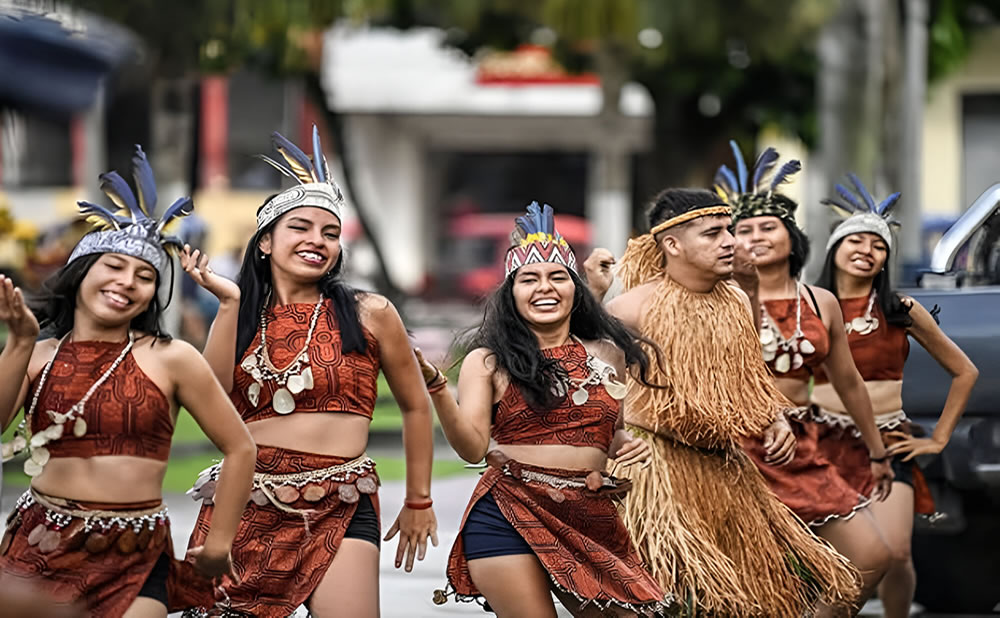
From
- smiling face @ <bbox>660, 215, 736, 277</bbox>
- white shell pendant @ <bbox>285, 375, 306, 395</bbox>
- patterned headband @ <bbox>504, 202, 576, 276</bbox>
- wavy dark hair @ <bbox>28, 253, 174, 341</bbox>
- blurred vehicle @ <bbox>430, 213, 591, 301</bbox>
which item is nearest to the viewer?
wavy dark hair @ <bbox>28, 253, 174, 341</bbox>

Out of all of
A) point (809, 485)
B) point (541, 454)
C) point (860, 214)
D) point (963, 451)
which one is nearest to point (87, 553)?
point (541, 454)

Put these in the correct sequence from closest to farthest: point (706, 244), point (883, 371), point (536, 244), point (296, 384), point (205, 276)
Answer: point (205, 276), point (296, 384), point (536, 244), point (706, 244), point (883, 371)

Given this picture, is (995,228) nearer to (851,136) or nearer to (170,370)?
(170,370)

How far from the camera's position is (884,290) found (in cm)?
687

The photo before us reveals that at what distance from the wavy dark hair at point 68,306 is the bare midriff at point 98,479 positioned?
38 centimetres

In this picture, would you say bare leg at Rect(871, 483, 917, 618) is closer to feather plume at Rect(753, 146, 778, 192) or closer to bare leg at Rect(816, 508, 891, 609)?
bare leg at Rect(816, 508, 891, 609)

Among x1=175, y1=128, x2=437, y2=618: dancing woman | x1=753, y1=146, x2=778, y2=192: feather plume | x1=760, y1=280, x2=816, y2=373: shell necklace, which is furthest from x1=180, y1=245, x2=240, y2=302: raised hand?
x1=753, y1=146, x2=778, y2=192: feather plume

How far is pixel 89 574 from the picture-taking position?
451 cm

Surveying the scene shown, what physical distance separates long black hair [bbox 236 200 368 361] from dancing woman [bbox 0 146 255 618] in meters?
0.51

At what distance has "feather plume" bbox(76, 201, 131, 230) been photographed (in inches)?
190

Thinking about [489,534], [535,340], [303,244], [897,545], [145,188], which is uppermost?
[145,188]

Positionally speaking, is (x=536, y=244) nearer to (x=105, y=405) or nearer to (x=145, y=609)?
(x=105, y=405)

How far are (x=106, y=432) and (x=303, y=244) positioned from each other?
99 cm

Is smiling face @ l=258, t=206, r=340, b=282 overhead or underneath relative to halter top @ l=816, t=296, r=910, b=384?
overhead
